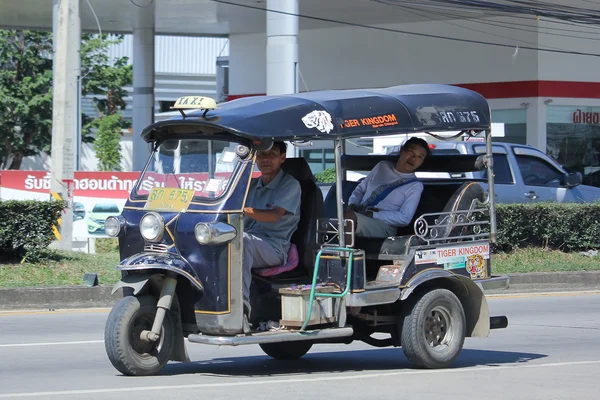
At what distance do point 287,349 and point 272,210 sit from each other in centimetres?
173

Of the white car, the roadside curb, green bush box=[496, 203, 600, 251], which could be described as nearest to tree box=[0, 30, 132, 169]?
the white car

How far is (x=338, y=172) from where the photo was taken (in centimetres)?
805

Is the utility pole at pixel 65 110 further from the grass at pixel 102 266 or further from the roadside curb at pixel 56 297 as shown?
the roadside curb at pixel 56 297

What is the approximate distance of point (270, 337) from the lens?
7.71 meters

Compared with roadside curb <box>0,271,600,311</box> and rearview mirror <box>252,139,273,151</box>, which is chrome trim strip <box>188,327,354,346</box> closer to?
rearview mirror <box>252,139,273,151</box>

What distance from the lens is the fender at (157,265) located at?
739 cm

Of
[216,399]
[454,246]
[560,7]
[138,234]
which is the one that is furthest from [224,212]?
[560,7]

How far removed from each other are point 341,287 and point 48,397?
2.42 m

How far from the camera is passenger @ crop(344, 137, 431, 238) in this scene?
8805 millimetres

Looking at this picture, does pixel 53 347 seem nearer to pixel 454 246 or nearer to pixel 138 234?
pixel 138 234

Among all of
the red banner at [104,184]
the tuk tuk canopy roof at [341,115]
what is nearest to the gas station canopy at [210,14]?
the red banner at [104,184]

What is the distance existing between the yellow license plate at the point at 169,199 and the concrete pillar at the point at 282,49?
45.0 feet

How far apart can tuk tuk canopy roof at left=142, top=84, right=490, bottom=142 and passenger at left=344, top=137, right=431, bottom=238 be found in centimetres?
48

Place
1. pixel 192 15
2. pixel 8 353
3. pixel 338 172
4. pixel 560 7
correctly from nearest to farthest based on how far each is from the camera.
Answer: pixel 338 172 < pixel 8 353 < pixel 560 7 < pixel 192 15
